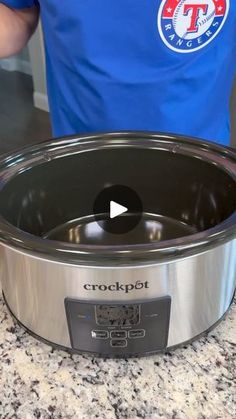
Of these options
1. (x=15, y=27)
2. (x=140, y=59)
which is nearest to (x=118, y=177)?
(x=140, y=59)

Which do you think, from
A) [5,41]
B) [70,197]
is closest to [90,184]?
[70,197]

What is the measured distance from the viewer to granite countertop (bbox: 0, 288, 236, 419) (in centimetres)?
50

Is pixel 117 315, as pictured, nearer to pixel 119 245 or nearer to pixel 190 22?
pixel 119 245

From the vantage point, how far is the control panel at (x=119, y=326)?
0.51 metres

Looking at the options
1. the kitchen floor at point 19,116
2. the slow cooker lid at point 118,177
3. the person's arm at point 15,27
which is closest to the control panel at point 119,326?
the slow cooker lid at point 118,177

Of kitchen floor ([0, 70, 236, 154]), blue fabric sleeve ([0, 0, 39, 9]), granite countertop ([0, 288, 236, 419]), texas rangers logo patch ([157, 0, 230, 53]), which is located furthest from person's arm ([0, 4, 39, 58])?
kitchen floor ([0, 70, 236, 154])

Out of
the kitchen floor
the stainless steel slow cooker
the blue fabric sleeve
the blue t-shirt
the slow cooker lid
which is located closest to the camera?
the stainless steel slow cooker

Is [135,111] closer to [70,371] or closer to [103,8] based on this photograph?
[103,8]

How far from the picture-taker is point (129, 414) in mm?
494

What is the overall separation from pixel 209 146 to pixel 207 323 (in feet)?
0.74

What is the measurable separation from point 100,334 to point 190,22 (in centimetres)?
53

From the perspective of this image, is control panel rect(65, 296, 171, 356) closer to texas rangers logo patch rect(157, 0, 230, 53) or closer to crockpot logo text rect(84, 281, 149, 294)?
crockpot logo text rect(84, 281, 149, 294)
